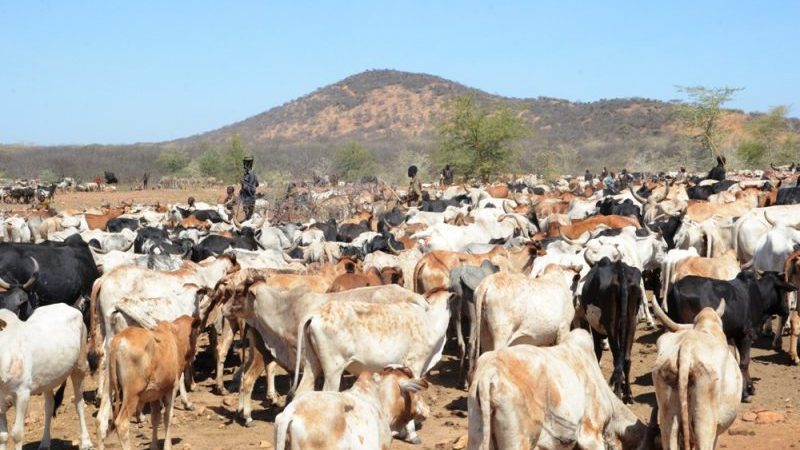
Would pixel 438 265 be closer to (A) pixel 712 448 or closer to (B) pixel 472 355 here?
(B) pixel 472 355

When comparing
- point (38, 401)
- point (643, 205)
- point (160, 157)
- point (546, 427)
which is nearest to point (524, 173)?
point (160, 157)

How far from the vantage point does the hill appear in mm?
71375

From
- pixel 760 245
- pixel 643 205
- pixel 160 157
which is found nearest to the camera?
pixel 760 245

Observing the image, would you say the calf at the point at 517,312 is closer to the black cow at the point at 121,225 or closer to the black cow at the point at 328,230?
the black cow at the point at 328,230

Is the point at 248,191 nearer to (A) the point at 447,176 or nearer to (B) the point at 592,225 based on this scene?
(B) the point at 592,225

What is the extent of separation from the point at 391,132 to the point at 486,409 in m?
Result: 109

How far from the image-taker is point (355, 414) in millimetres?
6441

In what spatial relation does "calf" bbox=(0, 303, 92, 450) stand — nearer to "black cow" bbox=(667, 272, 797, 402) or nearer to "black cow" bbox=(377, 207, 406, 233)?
"black cow" bbox=(667, 272, 797, 402)

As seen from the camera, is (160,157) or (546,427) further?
(160,157)

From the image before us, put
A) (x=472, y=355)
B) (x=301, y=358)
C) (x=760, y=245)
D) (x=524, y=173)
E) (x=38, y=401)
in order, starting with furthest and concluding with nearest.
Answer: (x=524, y=173) → (x=760, y=245) → (x=38, y=401) → (x=472, y=355) → (x=301, y=358)

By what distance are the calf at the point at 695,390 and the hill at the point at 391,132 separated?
42.2 meters

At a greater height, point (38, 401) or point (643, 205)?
point (643, 205)

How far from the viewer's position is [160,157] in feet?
232

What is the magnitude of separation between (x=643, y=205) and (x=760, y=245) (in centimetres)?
786
